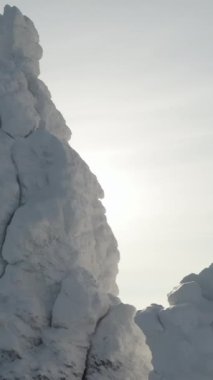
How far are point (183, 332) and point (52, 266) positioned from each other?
2659 centimetres

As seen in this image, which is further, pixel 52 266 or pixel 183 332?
pixel 183 332

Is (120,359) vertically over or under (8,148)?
under

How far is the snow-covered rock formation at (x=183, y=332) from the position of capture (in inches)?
1754

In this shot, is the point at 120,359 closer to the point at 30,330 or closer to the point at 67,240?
the point at 30,330

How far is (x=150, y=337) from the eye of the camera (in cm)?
4772

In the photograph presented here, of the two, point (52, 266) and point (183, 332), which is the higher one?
point (52, 266)

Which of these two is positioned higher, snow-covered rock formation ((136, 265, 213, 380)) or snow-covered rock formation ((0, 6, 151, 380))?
snow-covered rock formation ((0, 6, 151, 380))

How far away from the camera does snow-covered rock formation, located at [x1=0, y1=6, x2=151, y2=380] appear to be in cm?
2088

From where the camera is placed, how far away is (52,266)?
23.0 metres

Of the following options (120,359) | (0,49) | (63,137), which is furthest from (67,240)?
(0,49)

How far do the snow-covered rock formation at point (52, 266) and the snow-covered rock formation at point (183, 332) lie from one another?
18.8 meters

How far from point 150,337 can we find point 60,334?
2795 cm

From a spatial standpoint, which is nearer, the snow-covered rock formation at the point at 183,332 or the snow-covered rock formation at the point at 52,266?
the snow-covered rock formation at the point at 52,266

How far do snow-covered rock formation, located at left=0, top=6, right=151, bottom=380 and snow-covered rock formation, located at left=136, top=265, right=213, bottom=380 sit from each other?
18778 millimetres
